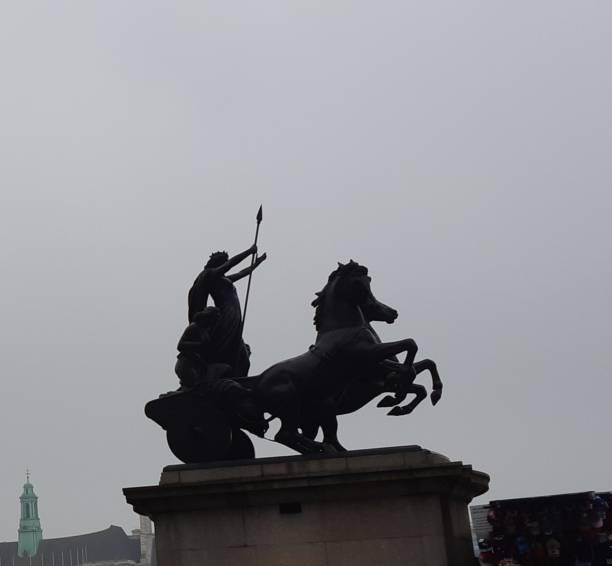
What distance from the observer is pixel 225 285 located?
16.4 m

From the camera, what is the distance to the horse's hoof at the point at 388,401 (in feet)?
50.6

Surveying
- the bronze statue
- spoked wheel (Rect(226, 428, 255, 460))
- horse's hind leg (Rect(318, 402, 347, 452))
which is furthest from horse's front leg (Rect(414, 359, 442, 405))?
spoked wheel (Rect(226, 428, 255, 460))

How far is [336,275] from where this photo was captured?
51.9ft

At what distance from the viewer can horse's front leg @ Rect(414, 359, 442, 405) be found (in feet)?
50.6

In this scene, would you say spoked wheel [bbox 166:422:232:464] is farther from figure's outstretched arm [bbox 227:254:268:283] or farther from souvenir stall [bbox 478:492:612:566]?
souvenir stall [bbox 478:492:612:566]

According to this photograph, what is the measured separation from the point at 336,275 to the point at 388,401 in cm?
191

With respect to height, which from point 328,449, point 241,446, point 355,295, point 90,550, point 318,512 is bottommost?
point 318,512

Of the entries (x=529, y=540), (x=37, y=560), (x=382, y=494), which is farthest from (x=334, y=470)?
(x=37, y=560)

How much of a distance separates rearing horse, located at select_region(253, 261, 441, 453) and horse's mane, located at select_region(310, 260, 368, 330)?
14mm

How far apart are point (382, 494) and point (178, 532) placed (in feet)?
8.94

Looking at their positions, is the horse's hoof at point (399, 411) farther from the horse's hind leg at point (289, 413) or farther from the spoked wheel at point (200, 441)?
the spoked wheel at point (200, 441)

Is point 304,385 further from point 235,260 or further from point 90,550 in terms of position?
point 90,550

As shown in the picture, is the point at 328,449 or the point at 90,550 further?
the point at 90,550

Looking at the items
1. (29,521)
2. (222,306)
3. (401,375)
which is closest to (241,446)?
(222,306)
